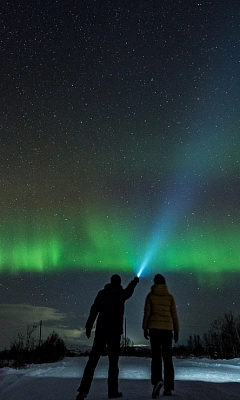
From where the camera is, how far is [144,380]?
9.64m

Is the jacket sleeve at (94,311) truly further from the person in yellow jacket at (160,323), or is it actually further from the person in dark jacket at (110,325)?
the person in yellow jacket at (160,323)

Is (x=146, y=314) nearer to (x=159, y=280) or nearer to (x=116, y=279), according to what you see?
(x=159, y=280)

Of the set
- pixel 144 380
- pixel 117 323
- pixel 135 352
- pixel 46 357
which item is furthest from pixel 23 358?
pixel 117 323

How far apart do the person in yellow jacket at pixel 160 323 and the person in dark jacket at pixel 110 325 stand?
1.52 ft

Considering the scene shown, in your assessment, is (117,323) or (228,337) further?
(228,337)

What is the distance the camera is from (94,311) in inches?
274

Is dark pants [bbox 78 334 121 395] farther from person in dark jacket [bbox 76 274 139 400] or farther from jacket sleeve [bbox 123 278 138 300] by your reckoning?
jacket sleeve [bbox 123 278 138 300]

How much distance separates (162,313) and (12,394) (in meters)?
2.71

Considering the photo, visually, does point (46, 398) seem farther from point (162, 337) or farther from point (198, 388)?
point (198, 388)

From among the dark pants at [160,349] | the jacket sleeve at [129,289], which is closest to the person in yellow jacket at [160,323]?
the dark pants at [160,349]

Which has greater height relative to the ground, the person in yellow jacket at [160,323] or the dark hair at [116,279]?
the dark hair at [116,279]

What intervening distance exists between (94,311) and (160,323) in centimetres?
102

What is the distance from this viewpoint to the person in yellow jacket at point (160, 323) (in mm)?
7141

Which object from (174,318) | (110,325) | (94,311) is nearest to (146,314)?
(174,318)
